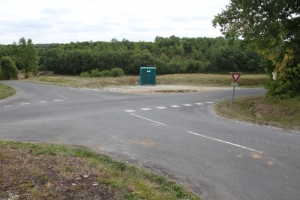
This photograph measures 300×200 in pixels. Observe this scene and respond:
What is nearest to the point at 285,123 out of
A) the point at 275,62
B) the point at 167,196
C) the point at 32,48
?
the point at 275,62

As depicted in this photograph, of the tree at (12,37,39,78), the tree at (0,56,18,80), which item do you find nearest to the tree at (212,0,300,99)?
the tree at (0,56,18,80)

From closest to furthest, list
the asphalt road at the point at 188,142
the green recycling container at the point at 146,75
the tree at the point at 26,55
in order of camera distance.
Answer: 1. the asphalt road at the point at 188,142
2. the green recycling container at the point at 146,75
3. the tree at the point at 26,55

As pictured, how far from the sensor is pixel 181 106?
17.3 meters

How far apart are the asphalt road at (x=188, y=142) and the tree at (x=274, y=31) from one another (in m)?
4.64

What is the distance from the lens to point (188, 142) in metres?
9.07

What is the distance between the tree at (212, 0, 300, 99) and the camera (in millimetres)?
14375

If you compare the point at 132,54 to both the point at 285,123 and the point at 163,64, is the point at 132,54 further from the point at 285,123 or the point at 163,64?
the point at 285,123

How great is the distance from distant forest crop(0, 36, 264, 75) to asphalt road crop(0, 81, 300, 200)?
62.1 meters

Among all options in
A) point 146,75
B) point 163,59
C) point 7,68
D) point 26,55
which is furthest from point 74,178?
point 163,59

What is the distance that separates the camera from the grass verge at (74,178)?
15.3 feet

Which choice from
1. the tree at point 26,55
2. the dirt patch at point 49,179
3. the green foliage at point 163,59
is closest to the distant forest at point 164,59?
the green foliage at point 163,59

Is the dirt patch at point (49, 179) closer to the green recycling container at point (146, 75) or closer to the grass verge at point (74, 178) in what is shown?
the grass verge at point (74, 178)

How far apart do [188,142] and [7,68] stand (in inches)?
2951

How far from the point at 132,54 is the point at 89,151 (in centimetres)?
8504
